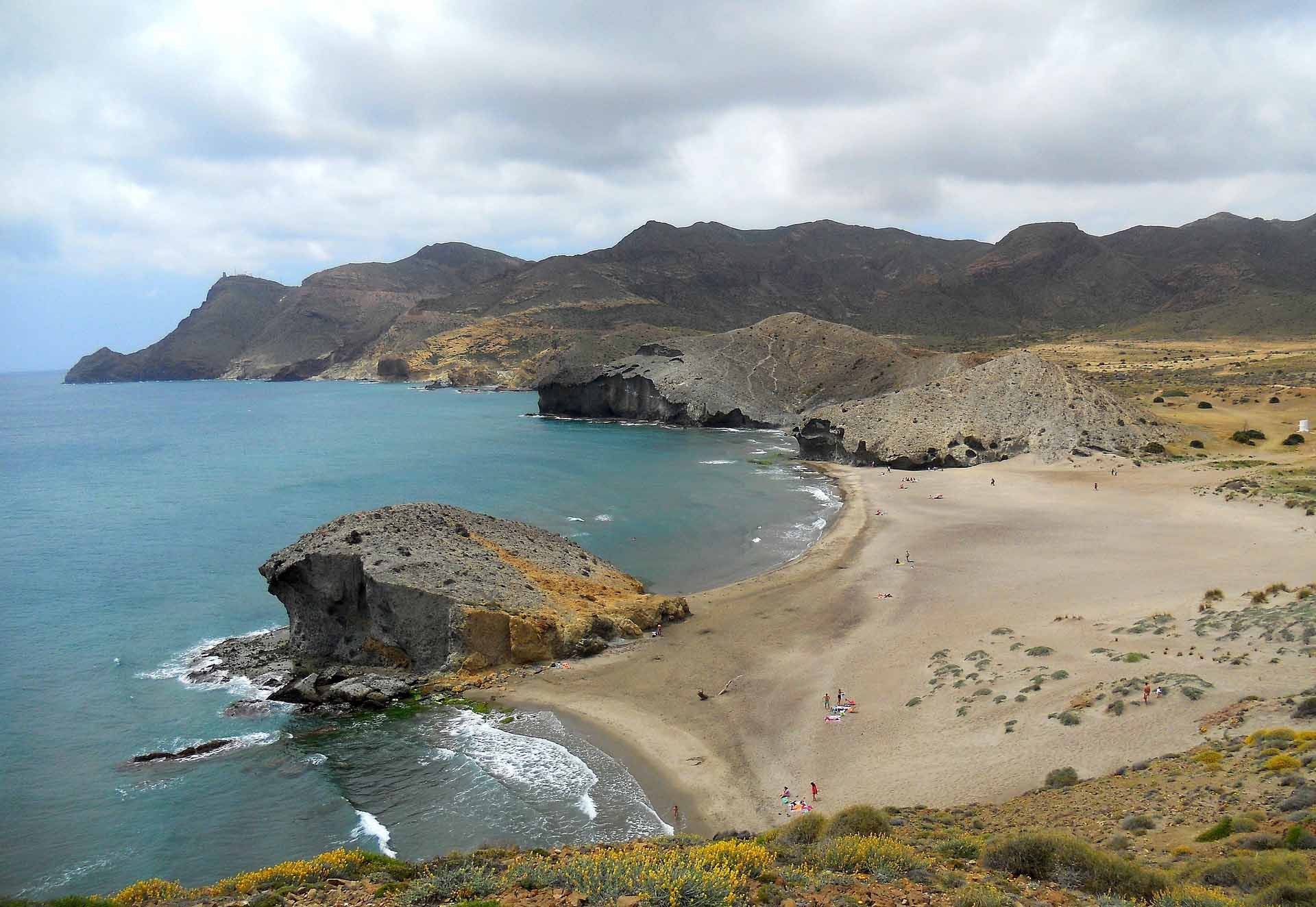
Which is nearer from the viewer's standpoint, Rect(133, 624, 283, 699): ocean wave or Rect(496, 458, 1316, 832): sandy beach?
Rect(496, 458, 1316, 832): sandy beach

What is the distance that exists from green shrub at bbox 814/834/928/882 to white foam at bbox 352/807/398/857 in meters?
10.9

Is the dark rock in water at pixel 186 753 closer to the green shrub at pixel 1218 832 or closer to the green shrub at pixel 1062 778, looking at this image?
the green shrub at pixel 1062 778

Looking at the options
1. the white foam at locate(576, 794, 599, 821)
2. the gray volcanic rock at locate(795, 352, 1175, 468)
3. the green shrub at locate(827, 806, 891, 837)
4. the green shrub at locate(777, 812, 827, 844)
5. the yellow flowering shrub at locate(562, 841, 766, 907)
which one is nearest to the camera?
the yellow flowering shrub at locate(562, 841, 766, 907)

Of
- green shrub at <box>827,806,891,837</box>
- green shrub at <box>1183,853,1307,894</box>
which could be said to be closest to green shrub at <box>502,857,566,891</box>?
green shrub at <box>827,806,891,837</box>

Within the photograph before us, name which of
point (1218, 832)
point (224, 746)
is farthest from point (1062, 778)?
point (224, 746)

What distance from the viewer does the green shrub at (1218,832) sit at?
11688 mm

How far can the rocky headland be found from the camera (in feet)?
89.7

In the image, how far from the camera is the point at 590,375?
110 m

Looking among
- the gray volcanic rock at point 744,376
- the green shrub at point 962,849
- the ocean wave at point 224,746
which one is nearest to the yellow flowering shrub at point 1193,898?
the green shrub at point 962,849

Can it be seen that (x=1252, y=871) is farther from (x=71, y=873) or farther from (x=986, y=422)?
(x=986, y=422)

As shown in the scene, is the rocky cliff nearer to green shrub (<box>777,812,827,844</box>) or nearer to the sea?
the sea

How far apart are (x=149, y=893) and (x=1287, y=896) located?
15802 mm

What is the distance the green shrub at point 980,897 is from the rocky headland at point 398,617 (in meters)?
19.6

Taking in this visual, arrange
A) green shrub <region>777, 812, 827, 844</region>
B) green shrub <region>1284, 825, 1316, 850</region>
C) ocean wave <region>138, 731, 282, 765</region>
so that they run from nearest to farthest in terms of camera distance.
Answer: green shrub <region>1284, 825, 1316, 850</region>
green shrub <region>777, 812, 827, 844</region>
ocean wave <region>138, 731, 282, 765</region>
